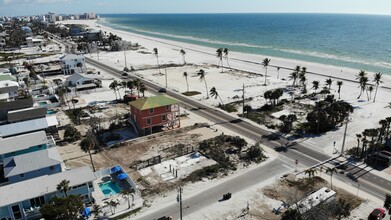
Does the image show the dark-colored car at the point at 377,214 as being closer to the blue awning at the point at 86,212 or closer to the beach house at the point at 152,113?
the blue awning at the point at 86,212

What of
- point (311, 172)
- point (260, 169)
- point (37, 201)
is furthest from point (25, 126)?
point (311, 172)

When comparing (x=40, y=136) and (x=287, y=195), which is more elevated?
(x=40, y=136)

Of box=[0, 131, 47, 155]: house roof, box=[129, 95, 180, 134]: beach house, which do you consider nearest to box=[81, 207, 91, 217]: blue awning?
box=[0, 131, 47, 155]: house roof

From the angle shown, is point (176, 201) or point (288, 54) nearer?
point (176, 201)

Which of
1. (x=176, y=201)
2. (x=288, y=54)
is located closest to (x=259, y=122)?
→ (x=176, y=201)

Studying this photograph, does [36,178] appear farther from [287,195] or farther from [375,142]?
[375,142]

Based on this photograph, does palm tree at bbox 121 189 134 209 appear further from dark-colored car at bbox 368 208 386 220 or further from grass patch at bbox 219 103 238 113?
grass patch at bbox 219 103 238 113

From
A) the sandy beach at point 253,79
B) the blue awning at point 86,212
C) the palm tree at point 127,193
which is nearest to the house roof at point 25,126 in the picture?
the palm tree at point 127,193
